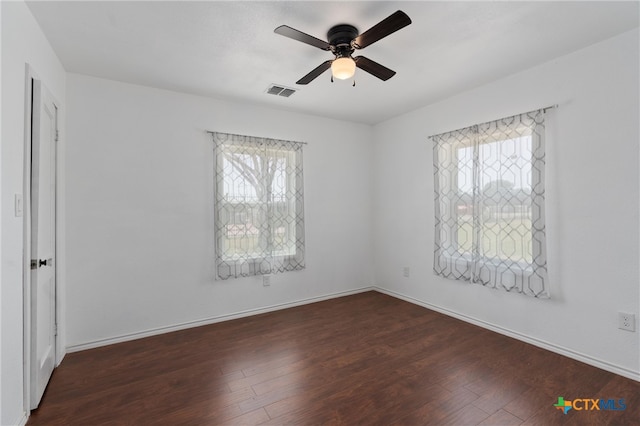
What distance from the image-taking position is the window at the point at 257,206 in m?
3.52

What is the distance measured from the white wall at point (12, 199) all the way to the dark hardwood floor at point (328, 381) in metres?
0.41

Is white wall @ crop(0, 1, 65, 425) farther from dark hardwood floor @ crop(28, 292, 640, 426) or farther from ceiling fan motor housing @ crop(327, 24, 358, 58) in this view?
ceiling fan motor housing @ crop(327, 24, 358, 58)

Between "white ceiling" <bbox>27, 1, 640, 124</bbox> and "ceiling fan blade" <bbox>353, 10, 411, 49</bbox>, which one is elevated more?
"white ceiling" <bbox>27, 1, 640, 124</bbox>

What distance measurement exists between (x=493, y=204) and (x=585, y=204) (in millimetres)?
728

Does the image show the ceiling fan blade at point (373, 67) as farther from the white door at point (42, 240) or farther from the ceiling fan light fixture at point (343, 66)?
the white door at point (42, 240)

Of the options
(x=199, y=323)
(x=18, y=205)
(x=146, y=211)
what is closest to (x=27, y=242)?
(x=18, y=205)

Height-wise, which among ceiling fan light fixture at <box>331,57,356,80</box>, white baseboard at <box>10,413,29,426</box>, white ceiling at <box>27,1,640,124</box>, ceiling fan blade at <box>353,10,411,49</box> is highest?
white ceiling at <box>27,1,640,124</box>

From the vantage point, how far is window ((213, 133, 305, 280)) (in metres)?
A: 3.52

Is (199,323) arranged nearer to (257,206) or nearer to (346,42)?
(257,206)

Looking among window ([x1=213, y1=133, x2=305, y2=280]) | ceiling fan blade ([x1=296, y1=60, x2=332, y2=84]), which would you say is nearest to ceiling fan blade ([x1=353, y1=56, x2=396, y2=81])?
ceiling fan blade ([x1=296, y1=60, x2=332, y2=84])

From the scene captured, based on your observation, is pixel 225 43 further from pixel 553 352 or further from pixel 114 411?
pixel 553 352

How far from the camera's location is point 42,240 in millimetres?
2154

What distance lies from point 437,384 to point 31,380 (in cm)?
269

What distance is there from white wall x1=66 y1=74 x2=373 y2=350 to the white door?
1.29 feet
